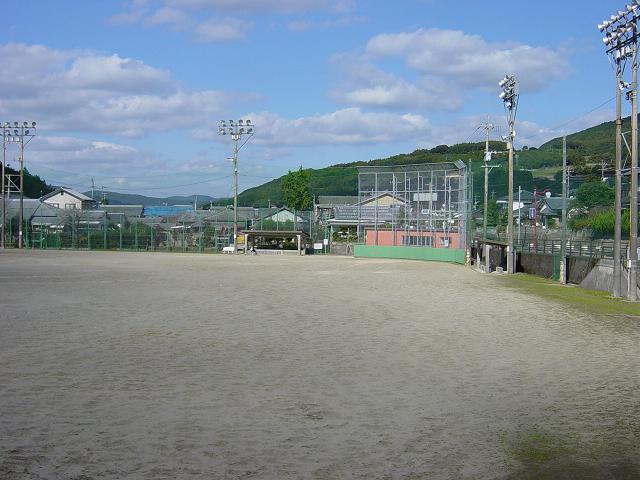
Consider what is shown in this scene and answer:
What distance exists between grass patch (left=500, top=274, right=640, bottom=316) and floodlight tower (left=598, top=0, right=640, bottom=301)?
104cm

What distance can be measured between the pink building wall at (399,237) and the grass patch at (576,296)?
20.3 m

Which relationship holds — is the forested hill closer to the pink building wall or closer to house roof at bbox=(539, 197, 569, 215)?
house roof at bbox=(539, 197, 569, 215)

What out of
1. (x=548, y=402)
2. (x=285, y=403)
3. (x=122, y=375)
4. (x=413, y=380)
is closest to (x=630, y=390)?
(x=548, y=402)

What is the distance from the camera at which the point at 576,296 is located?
24312mm

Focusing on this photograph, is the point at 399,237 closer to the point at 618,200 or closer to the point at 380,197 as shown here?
the point at 380,197

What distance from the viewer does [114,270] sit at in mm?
34844

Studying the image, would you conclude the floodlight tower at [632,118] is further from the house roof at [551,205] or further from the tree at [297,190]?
the tree at [297,190]

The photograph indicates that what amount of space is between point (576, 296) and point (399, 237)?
34100 millimetres

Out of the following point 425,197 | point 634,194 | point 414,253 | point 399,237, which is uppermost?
point 425,197

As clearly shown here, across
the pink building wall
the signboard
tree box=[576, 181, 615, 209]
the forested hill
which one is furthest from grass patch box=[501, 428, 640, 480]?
the signboard

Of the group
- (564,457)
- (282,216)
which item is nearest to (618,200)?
(564,457)

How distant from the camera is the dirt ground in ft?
20.3

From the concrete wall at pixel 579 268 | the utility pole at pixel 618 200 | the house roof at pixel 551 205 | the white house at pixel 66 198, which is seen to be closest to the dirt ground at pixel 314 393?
the utility pole at pixel 618 200

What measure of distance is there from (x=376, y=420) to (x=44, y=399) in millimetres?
3699
